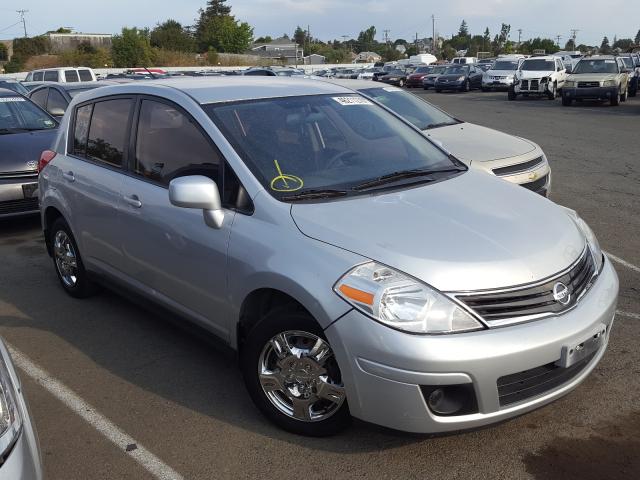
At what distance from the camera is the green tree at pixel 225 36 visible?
310 feet

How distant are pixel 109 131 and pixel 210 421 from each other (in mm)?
2385

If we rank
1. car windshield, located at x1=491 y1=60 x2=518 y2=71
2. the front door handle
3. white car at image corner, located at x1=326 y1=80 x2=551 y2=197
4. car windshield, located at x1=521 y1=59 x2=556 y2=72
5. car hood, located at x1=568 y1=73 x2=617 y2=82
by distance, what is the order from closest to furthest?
the front door handle < white car at image corner, located at x1=326 y1=80 x2=551 y2=197 < car hood, located at x1=568 y1=73 x2=617 y2=82 < car windshield, located at x1=521 y1=59 x2=556 y2=72 < car windshield, located at x1=491 y1=60 x2=518 y2=71

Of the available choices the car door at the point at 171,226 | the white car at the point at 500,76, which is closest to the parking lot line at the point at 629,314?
the car door at the point at 171,226

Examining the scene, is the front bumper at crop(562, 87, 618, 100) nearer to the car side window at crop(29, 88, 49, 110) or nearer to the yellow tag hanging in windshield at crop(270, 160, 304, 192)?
the car side window at crop(29, 88, 49, 110)

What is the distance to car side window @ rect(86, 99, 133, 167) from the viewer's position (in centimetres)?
463

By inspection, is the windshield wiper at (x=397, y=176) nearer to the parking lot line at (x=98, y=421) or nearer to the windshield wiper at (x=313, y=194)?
the windshield wiper at (x=313, y=194)

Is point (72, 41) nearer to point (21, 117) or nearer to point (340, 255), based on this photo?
point (21, 117)

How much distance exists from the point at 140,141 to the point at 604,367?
131 inches

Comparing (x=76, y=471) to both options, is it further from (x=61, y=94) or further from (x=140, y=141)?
(x=61, y=94)

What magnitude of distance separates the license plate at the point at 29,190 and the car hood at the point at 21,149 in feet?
0.63

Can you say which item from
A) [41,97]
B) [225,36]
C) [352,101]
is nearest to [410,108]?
[352,101]

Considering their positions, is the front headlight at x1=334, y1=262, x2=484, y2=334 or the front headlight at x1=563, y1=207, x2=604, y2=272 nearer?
the front headlight at x1=334, y1=262, x2=484, y2=334

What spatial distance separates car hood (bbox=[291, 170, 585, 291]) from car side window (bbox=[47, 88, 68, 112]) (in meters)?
10.1

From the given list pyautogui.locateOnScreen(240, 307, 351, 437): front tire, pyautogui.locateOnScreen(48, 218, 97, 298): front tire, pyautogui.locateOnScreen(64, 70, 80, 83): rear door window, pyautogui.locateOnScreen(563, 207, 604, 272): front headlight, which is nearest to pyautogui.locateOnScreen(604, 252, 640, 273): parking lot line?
pyautogui.locateOnScreen(563, 207, 604, 272): front headlight
